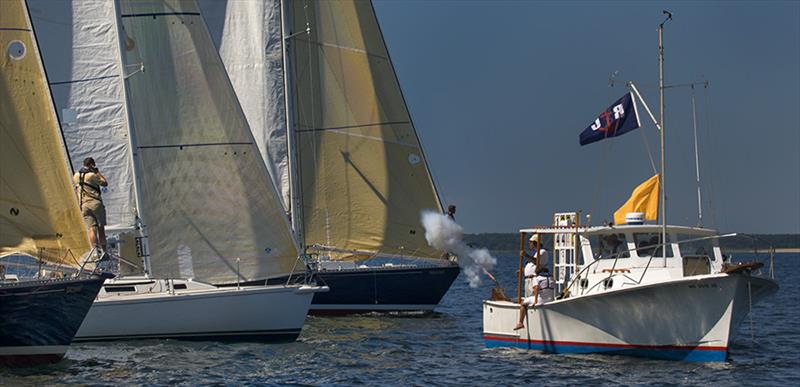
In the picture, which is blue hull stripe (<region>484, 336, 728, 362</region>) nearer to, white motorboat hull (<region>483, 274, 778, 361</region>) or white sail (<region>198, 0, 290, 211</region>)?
white motorboat hull (<region>483, 274, 778, 361</region>)

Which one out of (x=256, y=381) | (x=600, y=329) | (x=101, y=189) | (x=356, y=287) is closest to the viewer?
(x=256, y=381)

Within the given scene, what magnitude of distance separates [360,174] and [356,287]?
3610 mm

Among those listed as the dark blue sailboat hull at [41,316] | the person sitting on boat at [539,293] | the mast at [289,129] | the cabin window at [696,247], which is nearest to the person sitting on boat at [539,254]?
the person sitting on boat at [539,293]

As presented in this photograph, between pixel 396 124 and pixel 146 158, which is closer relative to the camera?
pixel 146 158

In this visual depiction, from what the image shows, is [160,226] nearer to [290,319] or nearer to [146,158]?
[146,158]

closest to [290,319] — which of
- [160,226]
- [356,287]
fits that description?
[160,226]

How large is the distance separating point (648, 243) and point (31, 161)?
42.8 ft

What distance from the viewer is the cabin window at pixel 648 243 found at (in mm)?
28219

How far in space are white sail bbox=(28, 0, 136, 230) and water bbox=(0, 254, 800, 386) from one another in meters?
4.46

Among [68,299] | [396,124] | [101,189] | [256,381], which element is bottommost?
[256,381]

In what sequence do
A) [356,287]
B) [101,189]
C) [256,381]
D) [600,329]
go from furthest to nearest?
[356,287]
[101,189]
[600,329]
[256,381]

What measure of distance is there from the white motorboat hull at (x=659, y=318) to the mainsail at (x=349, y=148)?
12889mm

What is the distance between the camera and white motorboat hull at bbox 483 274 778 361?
26.1 m

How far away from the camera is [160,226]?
99.5 feet
